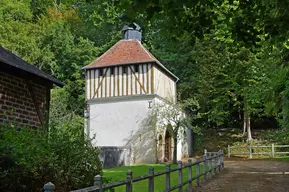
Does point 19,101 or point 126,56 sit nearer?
point 19,101

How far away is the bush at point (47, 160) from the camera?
264 inches

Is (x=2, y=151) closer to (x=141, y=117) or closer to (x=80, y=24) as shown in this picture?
(x=141, y=117)

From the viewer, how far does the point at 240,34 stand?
21.8 ft

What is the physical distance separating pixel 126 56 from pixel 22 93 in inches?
611

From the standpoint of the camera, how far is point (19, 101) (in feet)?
33.7

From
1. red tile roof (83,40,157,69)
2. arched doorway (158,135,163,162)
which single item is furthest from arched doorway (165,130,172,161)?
red tile roof (83,40,157,69)

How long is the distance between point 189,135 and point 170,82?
21.1ft

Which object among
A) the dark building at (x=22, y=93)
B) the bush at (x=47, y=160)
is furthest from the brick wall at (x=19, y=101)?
the bush at (x=47, y=160)

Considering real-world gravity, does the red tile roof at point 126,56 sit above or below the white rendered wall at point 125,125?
above

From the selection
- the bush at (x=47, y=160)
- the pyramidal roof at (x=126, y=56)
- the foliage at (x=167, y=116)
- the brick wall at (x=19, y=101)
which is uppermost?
the pyramidal roof at (x=126, y=56)

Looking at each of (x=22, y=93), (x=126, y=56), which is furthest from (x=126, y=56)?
(x=22, y=93)

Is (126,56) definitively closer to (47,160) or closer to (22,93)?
(22,93)

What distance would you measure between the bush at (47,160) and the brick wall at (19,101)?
1.60 meters

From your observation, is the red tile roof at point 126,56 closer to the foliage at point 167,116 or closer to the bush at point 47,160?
the foliage at point 167,116
